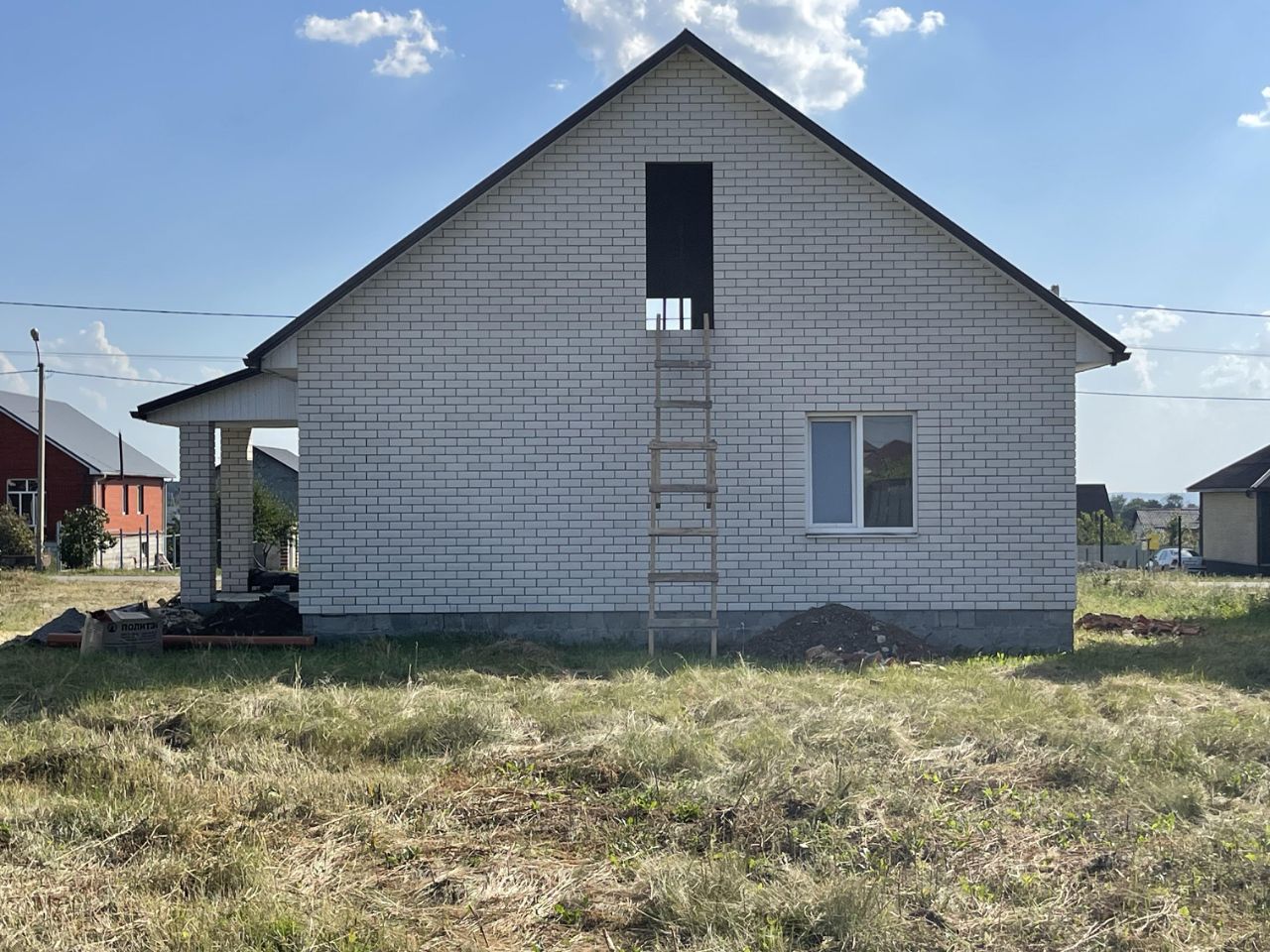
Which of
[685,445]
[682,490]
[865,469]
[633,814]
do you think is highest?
[685,445]

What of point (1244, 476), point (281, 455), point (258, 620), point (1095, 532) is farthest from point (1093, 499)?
point (258, 620)

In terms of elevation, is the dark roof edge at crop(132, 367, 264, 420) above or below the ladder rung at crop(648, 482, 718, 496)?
above

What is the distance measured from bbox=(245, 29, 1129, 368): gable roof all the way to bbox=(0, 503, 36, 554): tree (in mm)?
26552

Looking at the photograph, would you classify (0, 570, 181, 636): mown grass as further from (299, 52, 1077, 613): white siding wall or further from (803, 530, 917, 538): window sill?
(803, 530, 917, 538): window sill

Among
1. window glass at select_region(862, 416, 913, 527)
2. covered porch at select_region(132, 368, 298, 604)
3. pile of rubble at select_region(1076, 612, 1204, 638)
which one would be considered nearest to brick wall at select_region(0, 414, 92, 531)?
covered porch at select_region(132, 368, 298, 604)

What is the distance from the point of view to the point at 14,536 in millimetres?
33094

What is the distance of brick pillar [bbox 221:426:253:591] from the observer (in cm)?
1623

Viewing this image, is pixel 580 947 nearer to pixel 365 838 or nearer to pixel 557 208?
pixel 365 838

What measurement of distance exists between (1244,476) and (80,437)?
41121 millimetres

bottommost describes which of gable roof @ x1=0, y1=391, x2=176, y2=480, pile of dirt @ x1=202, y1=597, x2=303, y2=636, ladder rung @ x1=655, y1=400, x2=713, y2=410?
pile of dirt @ x1=202, y1=597, x2=303, y2=636

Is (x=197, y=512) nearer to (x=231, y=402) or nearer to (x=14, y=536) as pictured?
(x=231, y=402)

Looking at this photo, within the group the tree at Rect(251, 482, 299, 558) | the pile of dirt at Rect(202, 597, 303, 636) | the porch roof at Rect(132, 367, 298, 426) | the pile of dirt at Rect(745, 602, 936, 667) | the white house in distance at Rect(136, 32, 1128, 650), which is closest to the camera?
the pile of dirt at Rect(745, 602, 936, 667)

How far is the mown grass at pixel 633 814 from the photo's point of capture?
427 centimetres

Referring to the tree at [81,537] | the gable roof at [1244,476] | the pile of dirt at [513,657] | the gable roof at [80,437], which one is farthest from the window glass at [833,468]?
the gable roof at [80,437]
